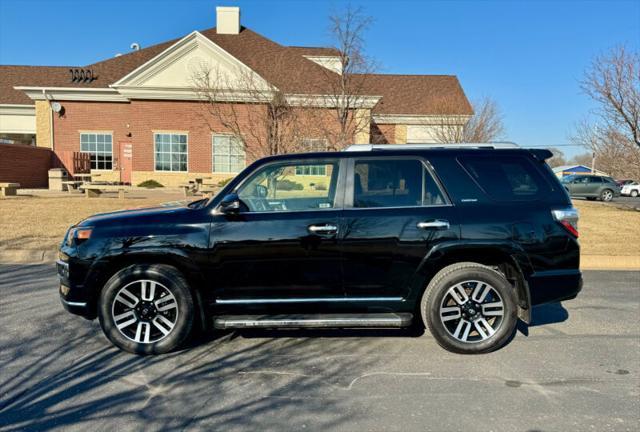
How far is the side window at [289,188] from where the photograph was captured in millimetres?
4297

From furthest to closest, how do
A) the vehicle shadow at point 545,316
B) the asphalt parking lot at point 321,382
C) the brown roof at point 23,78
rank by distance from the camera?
the brown roof at point 23,78
the vehicle shadow at point 545,316
the asphalt parking lot at point 321,382

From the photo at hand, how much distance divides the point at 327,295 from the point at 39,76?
96.2 feet

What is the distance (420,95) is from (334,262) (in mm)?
26717

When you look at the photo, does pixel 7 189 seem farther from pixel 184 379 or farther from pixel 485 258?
pixel 485 258

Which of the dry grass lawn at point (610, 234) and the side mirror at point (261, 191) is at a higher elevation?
the side mirror at point (261, 191)

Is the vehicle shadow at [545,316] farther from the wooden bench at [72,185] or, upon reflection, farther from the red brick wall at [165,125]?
the wooden bench at [72,185]

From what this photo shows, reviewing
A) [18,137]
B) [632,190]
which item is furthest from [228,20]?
[632,190]

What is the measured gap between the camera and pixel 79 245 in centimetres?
415

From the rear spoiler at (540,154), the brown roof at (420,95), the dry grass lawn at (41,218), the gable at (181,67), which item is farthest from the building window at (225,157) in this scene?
the rear spoiler at (540,154)

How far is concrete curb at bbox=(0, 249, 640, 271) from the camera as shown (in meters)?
8.10

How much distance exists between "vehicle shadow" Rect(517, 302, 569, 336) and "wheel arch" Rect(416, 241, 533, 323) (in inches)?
28.6

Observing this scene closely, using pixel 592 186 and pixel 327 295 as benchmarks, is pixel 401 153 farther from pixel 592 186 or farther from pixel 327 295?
pixel 592 186

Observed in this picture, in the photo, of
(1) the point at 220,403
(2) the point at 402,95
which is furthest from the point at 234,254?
(2) the point at 402,95

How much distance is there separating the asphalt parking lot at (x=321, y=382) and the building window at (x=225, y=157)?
17.8m
